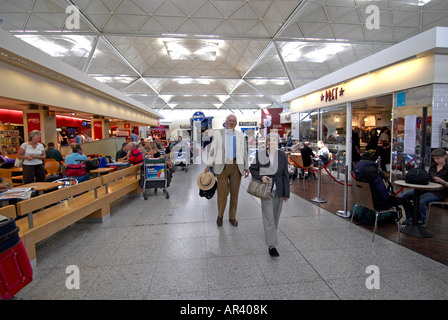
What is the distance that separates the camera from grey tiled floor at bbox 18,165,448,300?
7.79 ft

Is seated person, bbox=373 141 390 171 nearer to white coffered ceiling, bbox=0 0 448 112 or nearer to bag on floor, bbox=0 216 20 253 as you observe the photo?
white coffered ceiling, bbox=0 0 448 112

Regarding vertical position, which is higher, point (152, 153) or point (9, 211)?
point (152, 153)

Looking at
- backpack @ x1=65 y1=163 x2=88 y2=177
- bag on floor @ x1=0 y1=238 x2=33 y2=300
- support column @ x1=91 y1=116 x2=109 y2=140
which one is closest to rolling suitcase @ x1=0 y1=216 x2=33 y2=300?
bag on floor @ x1=0 y1=238 x2=33 y2=300

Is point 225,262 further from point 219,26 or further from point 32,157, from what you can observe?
point 219,26

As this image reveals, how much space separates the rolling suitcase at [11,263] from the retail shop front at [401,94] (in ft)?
19.6

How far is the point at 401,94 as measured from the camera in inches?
247

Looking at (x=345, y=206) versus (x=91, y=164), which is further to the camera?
(x=91, y=164)

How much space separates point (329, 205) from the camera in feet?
17.7

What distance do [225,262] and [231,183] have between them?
1.42m

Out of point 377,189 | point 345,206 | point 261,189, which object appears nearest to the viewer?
point 261,189

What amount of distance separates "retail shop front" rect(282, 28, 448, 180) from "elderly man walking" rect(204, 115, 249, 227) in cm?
335

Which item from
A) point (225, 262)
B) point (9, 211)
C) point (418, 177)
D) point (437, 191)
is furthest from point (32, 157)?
point (437, 191)
